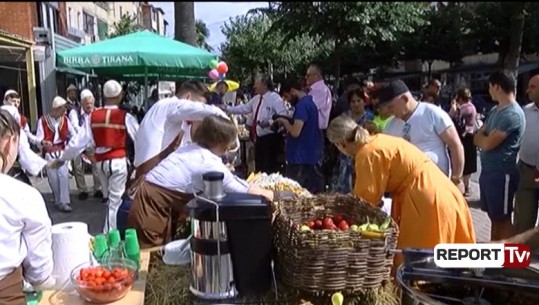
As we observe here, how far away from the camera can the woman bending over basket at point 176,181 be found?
2363 mm

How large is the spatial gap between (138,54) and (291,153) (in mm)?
1980

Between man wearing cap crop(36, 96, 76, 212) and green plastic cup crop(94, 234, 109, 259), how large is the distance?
368 cm

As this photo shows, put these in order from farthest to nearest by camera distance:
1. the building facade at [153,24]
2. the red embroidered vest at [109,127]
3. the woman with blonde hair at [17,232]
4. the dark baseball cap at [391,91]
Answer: the red embroidered vest at [109,127] → the building facade at [153,24] → the dark baseball cap at [391,91] → the woman with blonde hair at [17,232]

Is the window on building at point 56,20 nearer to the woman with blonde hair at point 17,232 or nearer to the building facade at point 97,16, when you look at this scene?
the building facade at point 97,16

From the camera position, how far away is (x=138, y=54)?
213 inches

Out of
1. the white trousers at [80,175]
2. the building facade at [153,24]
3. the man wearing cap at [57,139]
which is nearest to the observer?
the building facade at [153,24]

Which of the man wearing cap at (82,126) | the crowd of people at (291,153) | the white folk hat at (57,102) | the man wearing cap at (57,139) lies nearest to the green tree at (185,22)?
the crowd of people at (291,153)

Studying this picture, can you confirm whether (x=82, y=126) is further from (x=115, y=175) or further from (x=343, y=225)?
(x=343, y=225)

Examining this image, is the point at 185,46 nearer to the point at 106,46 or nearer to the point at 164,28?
the point at 164,28

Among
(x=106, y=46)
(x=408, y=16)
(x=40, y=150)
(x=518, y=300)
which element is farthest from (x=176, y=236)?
(x=40, y=150)

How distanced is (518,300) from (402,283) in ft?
1.08

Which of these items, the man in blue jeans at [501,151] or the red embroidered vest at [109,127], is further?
the red embroidered vest at [109,127]

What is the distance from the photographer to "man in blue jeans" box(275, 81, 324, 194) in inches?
186

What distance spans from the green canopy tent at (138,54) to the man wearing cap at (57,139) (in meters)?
0.59
